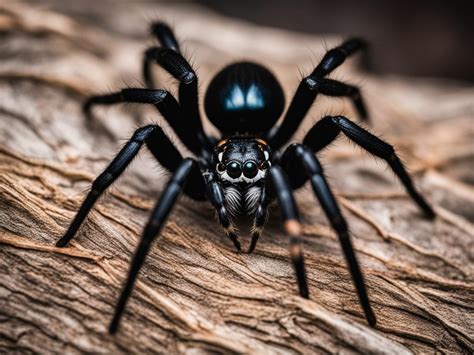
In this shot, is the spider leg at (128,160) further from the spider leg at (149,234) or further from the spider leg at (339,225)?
the spider leg at (339,225)

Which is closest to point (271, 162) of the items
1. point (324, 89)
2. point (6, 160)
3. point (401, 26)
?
point (324, 89)

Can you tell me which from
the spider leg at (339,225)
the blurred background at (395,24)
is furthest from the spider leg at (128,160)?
the blurred background at (395,24)

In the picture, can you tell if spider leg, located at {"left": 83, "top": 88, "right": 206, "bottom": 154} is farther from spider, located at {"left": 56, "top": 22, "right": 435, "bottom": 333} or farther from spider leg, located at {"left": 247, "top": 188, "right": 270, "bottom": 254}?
spider leg, located at {"left": 247, "top": 188, "right": 270, "bottom": 254}

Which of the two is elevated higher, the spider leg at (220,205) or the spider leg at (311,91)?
the spider leg at (311,91)

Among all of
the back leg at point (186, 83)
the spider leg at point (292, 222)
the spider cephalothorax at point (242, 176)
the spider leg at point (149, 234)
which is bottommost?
the spider leg at point (149, 234)

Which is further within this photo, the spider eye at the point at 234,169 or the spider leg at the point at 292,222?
the spider eye at the point at 234,169

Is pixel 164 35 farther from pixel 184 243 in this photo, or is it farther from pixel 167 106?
pixel 184 243

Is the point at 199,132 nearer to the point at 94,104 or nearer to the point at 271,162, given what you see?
the point at 271,162
